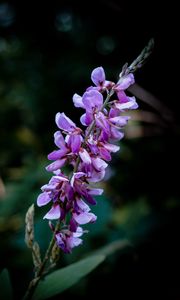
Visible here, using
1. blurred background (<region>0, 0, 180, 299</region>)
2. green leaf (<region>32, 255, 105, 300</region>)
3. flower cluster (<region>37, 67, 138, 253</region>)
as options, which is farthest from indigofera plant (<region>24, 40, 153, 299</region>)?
blurred background (<region>0, 0, 180, 299</region>)

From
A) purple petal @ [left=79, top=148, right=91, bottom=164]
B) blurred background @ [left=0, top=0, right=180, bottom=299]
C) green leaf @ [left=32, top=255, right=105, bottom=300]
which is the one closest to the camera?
purple petal @ [left=79, top=148, right=91, bottom=164]

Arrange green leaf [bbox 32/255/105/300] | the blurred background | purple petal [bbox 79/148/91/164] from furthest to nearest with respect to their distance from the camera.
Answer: the blurred background, green leaf [bbox 32/255/105/300], purple petal [bbox 79/148/91/164]

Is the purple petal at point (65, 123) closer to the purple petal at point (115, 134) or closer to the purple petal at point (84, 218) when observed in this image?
the purple petal at point (115, 134)

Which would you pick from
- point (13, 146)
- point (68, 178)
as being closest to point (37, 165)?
point (13, 146)

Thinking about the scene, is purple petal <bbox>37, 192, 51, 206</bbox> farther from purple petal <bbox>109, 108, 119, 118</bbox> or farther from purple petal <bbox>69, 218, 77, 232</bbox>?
purple petal <bbox>109, 108, 119, 118</bbox>

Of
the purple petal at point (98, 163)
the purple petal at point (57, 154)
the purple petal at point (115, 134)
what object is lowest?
the purple petal at point (98, 163)

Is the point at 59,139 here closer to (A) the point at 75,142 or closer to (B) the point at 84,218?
(A) the point at 75,142

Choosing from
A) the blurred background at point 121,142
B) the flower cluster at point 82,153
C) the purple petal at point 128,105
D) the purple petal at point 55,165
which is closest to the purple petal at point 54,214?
the flower cluster at point 82,153
